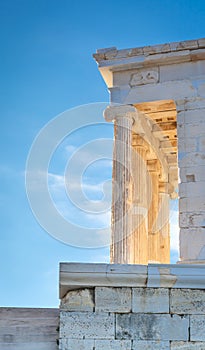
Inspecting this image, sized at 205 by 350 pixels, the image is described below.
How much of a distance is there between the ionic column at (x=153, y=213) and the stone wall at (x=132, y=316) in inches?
654

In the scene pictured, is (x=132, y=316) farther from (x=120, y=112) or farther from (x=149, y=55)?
(x=149, y=55)

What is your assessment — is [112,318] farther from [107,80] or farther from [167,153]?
[167,153]

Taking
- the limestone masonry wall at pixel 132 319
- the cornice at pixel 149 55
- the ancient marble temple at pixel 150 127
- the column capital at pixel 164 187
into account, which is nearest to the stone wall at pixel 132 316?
the limestone masonry wall at pixel 132 319

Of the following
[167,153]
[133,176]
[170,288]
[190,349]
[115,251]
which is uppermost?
[167,153]

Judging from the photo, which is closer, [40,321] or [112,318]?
[112,318]

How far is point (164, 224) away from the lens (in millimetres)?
25703

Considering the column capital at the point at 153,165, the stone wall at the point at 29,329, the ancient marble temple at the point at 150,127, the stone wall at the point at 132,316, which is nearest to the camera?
the stone wall at the point at 132,316

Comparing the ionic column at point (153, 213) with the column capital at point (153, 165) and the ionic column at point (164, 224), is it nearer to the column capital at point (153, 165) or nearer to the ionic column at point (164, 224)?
the column capital at point (153, 165)

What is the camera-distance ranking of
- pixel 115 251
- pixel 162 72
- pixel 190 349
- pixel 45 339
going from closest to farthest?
pixel 190 349 < pixel 45 339 < pixel 115 251 < pixel 162 72

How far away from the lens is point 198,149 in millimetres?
20547

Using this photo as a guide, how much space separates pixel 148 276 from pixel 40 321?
1667 millimetres

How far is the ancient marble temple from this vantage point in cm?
2011

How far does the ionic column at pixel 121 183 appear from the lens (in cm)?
2036

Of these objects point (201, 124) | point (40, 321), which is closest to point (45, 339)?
point (40, 321)
